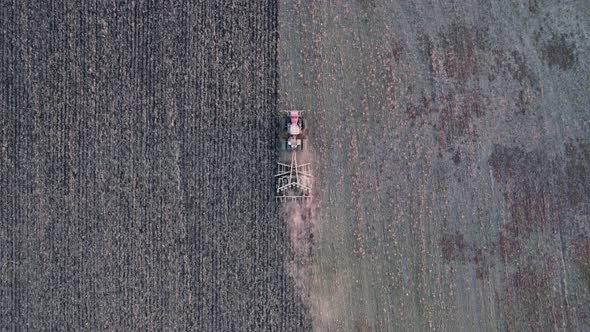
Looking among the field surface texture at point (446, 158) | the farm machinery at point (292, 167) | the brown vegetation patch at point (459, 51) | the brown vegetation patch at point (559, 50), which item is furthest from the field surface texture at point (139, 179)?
the brown vegetation patch at point (559, 50)

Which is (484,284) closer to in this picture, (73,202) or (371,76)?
(371,76)

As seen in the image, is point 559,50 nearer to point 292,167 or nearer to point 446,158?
point 446,158

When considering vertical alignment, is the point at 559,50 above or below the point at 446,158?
above

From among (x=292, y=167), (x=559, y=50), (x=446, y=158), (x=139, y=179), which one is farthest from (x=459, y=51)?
(x=139, y=179)

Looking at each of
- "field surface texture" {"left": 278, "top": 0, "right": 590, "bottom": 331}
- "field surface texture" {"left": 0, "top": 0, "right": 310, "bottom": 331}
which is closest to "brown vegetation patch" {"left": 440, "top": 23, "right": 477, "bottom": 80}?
"field surface texture" {"left": 278, "top": 0, "right": 590, "bottom": 331}

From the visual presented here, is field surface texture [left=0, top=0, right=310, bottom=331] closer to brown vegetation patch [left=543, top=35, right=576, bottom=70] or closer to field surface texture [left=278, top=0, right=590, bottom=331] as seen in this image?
field surface texture [left=278, top=0, right=590, bottom=331]

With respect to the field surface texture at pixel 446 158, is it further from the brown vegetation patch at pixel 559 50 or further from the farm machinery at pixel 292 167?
the farm machinery at pixel 292 167
